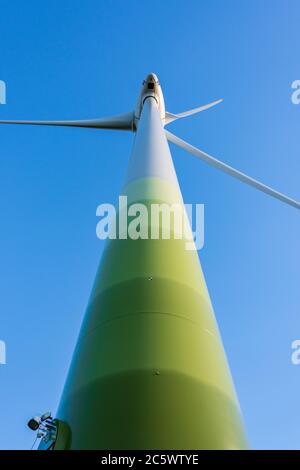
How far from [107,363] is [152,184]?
15.1 feet

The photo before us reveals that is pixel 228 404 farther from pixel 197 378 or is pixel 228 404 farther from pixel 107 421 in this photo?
pixel 107 421

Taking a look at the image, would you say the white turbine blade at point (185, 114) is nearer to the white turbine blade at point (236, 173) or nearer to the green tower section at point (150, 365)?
the white turbine blade at point (236, 173)

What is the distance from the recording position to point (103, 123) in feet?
58.9

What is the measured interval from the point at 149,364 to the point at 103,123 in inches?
528

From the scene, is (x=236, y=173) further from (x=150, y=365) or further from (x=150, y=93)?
(x=150, y=365)

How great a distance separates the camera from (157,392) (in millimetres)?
5699

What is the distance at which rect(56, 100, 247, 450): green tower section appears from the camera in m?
5.41

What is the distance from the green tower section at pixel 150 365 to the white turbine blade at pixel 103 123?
10645mm

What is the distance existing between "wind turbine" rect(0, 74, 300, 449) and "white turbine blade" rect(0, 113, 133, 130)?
10217mm

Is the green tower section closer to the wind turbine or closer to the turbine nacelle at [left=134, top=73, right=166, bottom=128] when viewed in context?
the wind turbine

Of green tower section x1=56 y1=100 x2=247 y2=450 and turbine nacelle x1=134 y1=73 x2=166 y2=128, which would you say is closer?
green tower section x1=56 y1=100 x2=247 y2=450

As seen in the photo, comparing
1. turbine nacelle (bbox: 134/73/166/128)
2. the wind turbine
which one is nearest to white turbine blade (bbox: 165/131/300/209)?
turbine nacelle (bbox: 134/73/166/128)

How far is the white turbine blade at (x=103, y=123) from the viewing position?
17.7 m

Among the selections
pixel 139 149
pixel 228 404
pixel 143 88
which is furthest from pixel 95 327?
pixel 143 88
